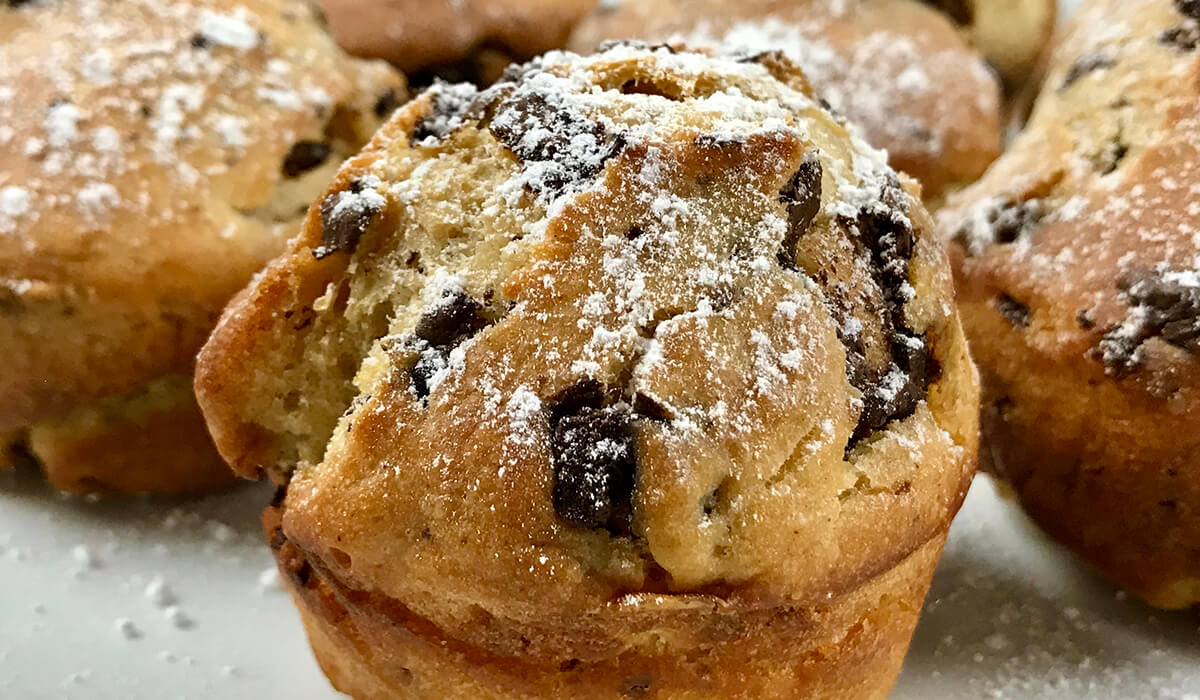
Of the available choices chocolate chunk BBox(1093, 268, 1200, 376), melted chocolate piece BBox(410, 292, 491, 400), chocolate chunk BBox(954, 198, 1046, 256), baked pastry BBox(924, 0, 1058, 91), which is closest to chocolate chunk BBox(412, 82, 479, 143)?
melted chocolate piece BBox(410, 292, 491, 400)

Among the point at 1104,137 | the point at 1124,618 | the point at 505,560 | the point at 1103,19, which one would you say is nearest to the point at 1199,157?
the point at 1104,137

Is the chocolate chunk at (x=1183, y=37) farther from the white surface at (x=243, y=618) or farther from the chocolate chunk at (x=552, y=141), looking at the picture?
the chocolate chunk at (x=552, y=141)

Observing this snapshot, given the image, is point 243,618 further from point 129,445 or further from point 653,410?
point 653,410

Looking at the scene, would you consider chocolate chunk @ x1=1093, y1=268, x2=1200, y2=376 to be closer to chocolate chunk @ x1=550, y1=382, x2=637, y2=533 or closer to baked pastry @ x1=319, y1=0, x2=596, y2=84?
chocolate chunk @ x1=550, y1=382, x2=637, y2=533

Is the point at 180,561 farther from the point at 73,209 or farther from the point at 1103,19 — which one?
the point at 1103,19

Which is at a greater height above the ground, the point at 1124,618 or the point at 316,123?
the point at 316,123
